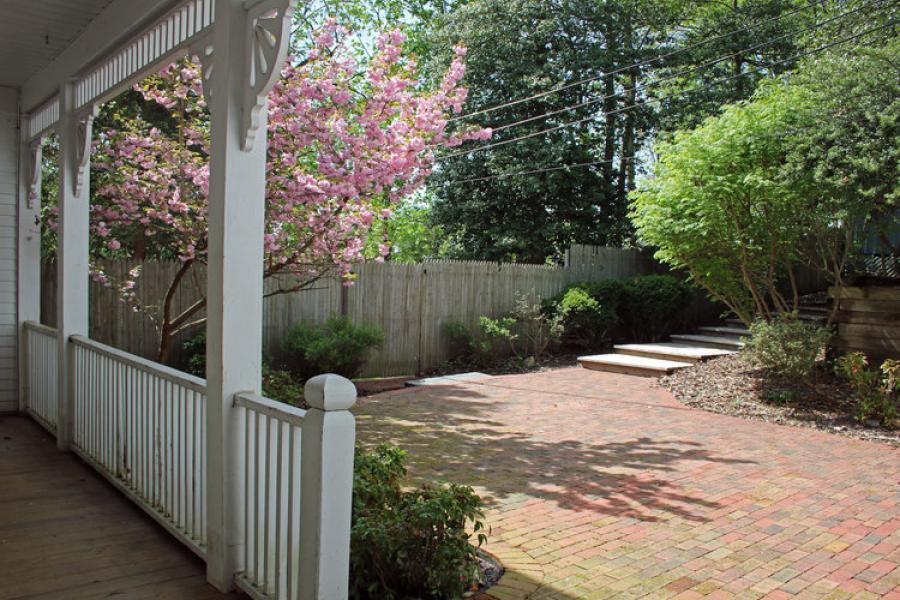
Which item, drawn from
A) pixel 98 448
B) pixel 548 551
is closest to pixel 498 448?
pixel 548 551

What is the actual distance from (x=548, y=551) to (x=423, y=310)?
7647 mm

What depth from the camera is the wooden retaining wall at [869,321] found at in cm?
874

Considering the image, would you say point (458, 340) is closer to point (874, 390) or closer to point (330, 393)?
point (874, 390)

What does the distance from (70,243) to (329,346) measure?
4.06 meters

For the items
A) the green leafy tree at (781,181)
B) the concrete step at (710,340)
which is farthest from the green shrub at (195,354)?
the concrete step at (710,340)

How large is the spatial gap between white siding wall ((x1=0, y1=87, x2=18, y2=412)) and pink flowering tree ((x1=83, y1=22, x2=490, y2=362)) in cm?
82

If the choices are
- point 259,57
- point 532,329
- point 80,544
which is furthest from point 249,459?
point 532,329

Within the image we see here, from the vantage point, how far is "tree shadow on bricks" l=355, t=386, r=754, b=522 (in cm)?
505

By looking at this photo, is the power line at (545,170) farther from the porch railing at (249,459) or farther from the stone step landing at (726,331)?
the porch railing at (249,459)

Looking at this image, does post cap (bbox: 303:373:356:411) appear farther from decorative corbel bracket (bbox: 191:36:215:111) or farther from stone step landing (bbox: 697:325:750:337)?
stone step landing (bbox: 697:325:750:337)

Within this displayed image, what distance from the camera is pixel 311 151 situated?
718 cm

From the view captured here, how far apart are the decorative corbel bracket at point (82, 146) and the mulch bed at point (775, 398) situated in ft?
23.2

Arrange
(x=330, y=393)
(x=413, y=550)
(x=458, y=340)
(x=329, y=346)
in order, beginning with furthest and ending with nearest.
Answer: (x=458, y=340)
(x=329, y=346)
(x=413, y=550)
(x=330, y=393)

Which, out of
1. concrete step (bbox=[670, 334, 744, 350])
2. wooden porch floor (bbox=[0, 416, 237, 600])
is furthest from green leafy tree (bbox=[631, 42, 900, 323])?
wooden porch floor (bbox=[0, 416, 237, 600])
